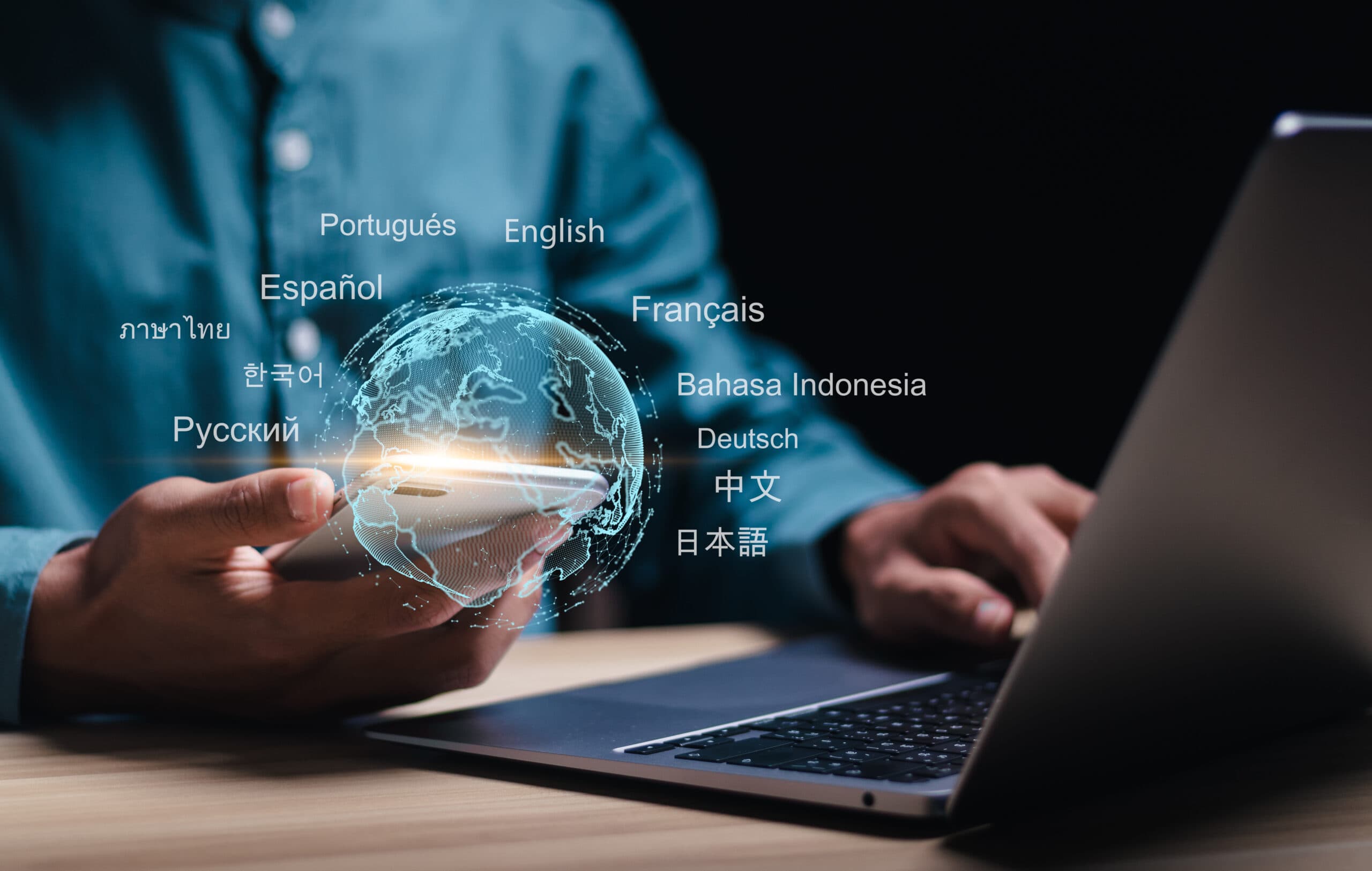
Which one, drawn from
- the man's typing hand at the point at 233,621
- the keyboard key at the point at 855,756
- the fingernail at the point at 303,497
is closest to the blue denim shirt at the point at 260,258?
the man's typing hand at the point at 233,621

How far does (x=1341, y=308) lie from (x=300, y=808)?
46 centimetres

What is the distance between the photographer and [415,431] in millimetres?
583

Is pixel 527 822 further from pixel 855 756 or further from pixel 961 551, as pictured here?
pixel 961 551

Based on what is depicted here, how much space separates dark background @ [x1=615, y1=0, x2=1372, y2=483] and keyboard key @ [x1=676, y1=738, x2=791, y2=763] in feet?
3.22

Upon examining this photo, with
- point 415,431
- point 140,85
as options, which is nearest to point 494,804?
point 415,431

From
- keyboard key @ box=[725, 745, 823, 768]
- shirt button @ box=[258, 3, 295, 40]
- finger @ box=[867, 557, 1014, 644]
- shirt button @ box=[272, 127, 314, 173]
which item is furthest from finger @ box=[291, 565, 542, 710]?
shirt button @ box=[258, 3, 295, 40]

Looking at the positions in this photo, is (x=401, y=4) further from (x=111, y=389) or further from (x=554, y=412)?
(x=554, y=412)

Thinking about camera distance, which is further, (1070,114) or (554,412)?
(1070,114)

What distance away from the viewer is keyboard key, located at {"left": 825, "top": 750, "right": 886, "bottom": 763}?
0.45 meters

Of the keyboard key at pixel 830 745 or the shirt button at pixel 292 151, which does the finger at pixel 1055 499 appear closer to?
the keyboard key at pixel 830 745

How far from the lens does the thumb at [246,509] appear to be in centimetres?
53

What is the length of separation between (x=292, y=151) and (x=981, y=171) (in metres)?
1.00

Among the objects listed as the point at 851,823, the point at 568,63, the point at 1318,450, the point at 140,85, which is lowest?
the point at 851,823

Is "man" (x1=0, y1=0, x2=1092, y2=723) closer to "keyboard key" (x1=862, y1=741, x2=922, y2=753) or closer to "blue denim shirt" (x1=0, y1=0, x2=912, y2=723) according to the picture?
"blue denim shirt" (x1=0, y1=0, x2=912, y2=723)
